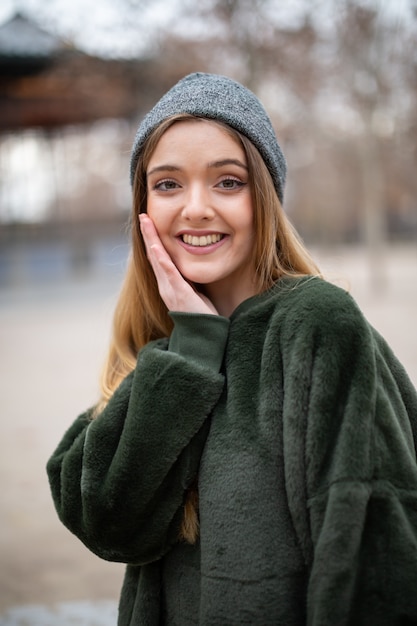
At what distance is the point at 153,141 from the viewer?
1452 mm

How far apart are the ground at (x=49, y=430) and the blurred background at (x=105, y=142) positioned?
12 mm

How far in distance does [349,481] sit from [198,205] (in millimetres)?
672

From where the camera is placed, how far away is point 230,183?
144 cm

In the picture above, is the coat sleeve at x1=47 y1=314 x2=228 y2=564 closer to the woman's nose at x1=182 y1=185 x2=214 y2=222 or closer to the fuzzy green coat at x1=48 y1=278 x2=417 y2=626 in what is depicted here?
the fuzzy green coat at x1=48 y1=278 x2=417 y2=626

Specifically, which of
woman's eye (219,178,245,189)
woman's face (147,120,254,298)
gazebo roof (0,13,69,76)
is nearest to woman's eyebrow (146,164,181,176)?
woman's face (147,120,254,298)

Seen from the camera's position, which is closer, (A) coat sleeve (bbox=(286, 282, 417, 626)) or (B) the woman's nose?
(A) coat sleeve (bbox=(286, 282, 417, 626))

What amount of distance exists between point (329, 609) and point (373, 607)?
4.1 inches

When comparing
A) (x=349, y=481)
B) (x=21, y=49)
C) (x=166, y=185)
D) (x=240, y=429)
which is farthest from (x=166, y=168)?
(x=21, y=49)

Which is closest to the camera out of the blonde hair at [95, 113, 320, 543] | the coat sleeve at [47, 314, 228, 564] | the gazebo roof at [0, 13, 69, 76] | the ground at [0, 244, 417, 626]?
the coat sleeve at [47, 314, 228, 564]

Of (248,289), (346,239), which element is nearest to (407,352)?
(248,289)

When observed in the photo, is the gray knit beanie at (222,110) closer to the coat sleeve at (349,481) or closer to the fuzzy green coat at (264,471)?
the fuzzy green coat at (264,471)

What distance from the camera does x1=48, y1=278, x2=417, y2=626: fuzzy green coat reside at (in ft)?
3.83

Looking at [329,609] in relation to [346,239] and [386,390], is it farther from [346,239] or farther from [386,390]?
[346,239]

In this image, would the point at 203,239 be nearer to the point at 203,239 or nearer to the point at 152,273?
the point at 203,239
